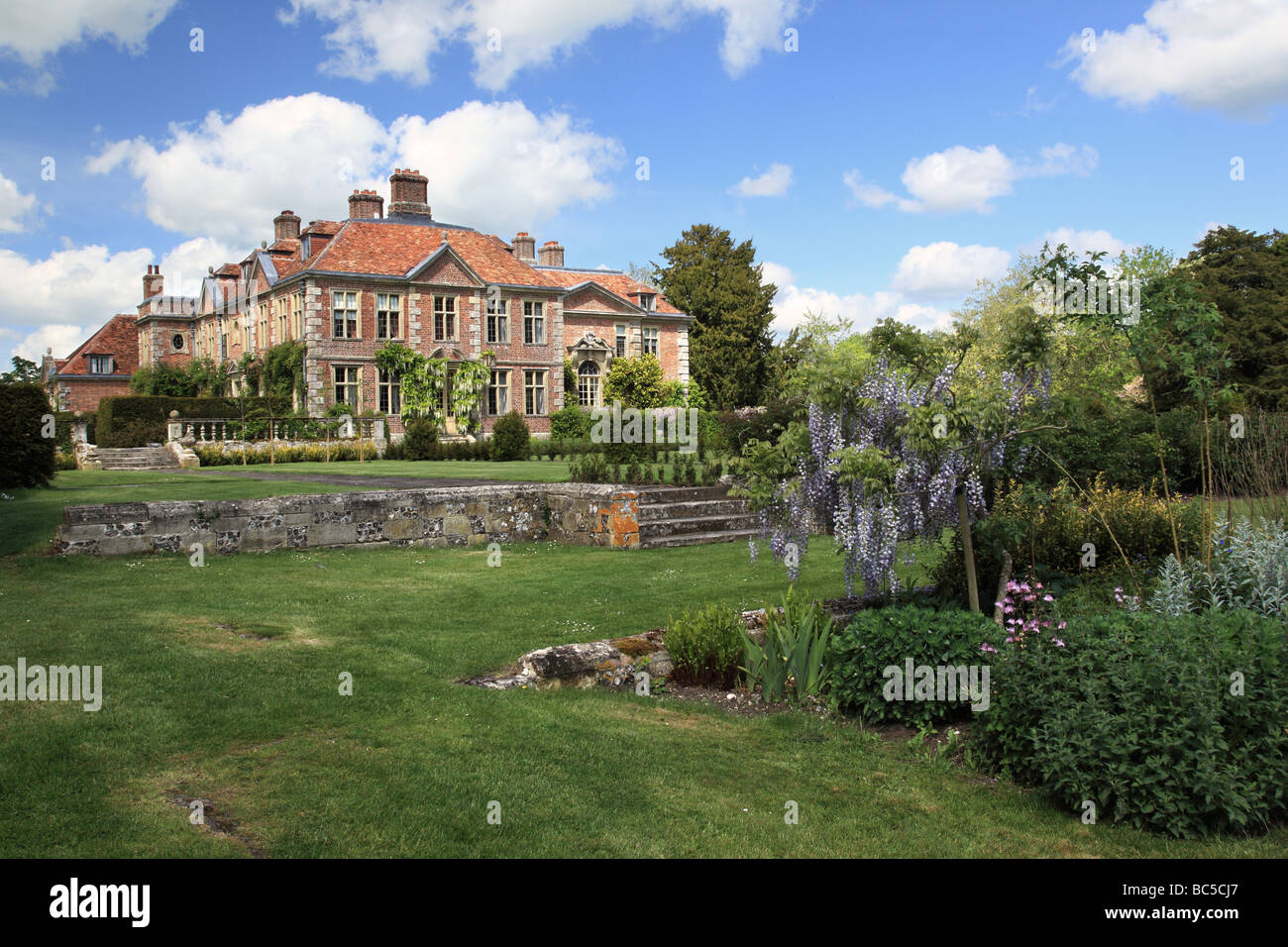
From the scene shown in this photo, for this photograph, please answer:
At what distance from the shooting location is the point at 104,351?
57906 millimetres

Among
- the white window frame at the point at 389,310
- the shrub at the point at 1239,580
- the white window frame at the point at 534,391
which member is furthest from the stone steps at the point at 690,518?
the white window frame at the point at 534,391

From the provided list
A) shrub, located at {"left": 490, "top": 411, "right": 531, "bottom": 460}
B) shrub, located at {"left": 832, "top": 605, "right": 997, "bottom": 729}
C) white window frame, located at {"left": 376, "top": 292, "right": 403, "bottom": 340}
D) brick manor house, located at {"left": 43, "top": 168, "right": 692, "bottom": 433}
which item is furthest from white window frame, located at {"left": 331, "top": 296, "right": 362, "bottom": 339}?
shrub, located at {"left": 832, "top": 605, "right": 997, "bottom": 729}

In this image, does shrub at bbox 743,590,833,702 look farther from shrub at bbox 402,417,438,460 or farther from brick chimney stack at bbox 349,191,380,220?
brick chimney stack at bbox 349,191,380,220

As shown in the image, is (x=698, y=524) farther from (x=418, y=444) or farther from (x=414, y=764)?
(x=418, y=444)

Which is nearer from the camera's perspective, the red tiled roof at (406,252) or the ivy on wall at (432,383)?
the red tiled roof at (406,252)

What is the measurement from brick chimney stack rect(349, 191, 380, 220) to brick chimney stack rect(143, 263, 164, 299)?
28.2m

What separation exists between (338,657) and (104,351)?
60515 millimetres

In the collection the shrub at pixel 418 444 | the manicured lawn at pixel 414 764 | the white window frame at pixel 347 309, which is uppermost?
the white window frame at pixel 347 309

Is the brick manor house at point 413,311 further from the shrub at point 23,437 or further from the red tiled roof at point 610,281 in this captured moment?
the shrub at point 23,437

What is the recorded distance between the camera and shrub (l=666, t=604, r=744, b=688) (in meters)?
7.55

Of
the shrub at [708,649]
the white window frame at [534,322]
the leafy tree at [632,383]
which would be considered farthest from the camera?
the leafy tree at [632,383]

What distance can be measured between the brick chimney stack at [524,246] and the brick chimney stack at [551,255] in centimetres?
166

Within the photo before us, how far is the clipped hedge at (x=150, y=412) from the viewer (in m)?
34.3
